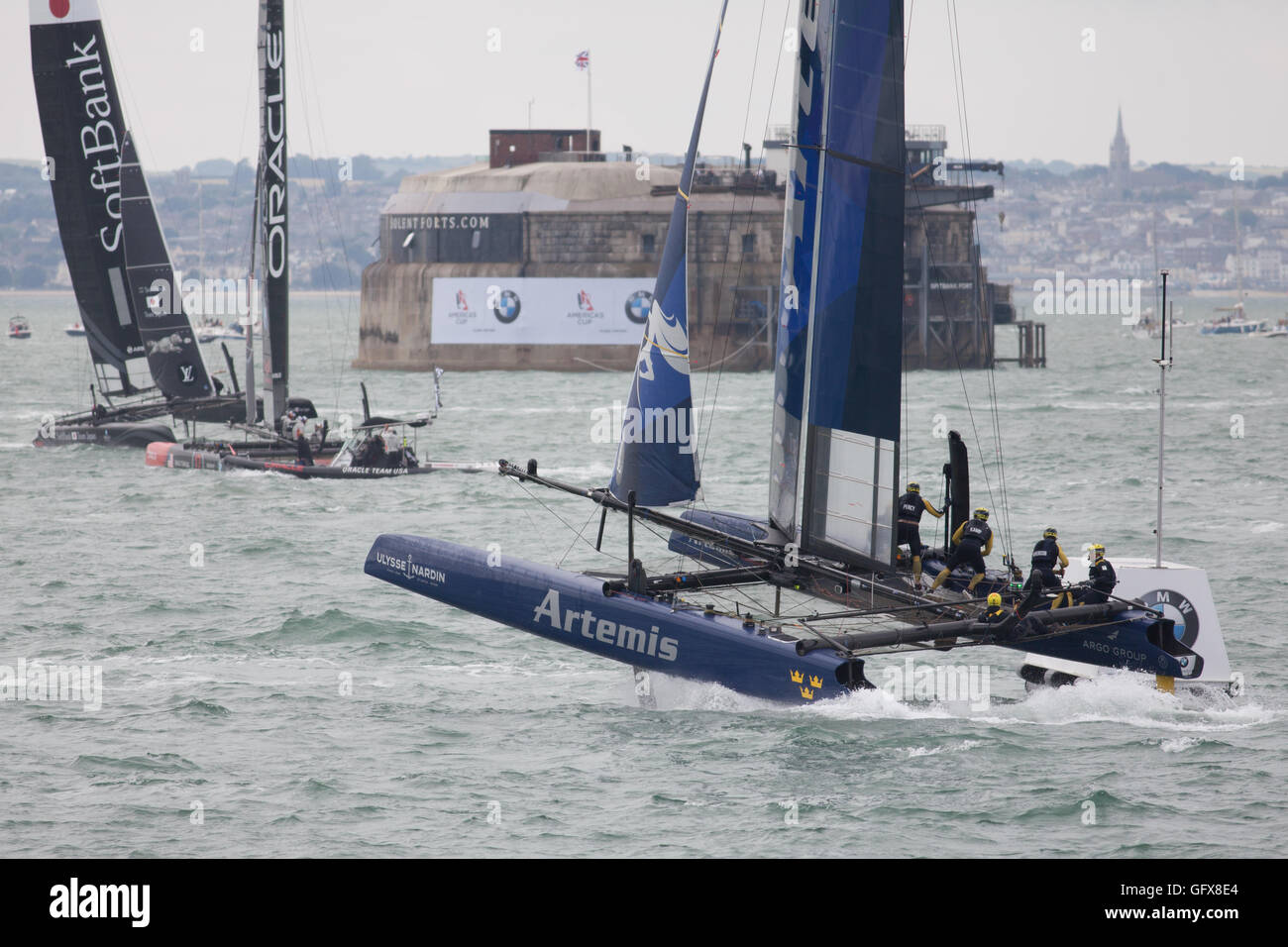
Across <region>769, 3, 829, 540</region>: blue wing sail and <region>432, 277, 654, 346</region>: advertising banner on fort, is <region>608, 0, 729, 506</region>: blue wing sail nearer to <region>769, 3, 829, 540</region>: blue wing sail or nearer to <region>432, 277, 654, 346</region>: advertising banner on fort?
<region>769, 3, 829, 540</region>: blue wing sail

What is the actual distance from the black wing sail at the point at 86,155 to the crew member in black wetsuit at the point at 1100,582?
31.0 metres

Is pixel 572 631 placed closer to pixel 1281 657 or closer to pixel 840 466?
pixel 840 466

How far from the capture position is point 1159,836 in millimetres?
12258

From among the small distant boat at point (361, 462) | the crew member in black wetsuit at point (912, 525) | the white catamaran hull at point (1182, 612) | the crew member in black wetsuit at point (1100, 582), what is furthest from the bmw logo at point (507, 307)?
the crew member in black wetsuit at point (1100, 582)

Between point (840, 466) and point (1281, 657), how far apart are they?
590cm

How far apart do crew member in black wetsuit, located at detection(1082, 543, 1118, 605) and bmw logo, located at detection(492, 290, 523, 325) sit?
6055 centimetres

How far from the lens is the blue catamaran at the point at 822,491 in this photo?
1524 cm

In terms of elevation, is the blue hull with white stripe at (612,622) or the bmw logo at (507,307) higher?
the bmw logo at (507,307)

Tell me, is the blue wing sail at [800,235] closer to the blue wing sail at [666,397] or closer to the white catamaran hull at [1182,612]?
the blue wing sail at [666,397]

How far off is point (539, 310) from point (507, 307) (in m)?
1.66

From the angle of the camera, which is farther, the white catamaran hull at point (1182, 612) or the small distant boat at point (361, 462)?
the small distant boat at point (361, 462)

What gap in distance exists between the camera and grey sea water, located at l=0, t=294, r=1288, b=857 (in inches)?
491

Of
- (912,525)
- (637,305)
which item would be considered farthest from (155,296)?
(637,305)

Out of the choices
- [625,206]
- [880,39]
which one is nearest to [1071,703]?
[880,39]
